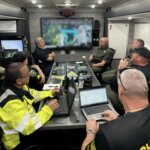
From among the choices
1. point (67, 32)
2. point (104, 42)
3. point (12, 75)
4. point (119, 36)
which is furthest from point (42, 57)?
point (119, 36)

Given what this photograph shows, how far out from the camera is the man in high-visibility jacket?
4.96ft

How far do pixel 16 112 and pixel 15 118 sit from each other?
0.05 m

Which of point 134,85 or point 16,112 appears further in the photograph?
point 16,112

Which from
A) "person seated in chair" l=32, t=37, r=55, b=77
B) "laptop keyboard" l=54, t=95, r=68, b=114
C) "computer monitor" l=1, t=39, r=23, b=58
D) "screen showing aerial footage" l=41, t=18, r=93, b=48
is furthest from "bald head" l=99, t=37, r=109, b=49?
"laptop keyboard" l=54, t=95, r=68, b=114

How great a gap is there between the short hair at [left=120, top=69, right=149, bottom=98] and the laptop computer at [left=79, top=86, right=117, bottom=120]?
0.69 meters

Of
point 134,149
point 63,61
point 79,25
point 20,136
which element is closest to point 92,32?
point 79,25

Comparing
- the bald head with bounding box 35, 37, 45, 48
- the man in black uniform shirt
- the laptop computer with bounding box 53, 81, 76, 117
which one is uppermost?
the bald head with bounding box 35, 37, 45, 48

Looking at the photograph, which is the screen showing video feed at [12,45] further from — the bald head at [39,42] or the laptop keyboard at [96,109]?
the laptop keyboard at [96,109]

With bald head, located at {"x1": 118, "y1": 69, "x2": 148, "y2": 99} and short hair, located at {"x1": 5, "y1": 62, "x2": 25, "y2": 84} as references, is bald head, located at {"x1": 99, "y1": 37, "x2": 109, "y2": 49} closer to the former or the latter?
short hair, located at {"x1": 5, "y1": 62, "x2": 25, "y2": 84}

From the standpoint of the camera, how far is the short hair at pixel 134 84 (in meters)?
1.19

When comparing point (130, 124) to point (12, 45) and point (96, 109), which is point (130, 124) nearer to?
point (96, 109)

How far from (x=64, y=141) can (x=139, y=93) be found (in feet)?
4.39

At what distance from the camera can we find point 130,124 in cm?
107

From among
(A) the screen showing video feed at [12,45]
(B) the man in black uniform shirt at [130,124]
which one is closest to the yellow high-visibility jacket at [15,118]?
(B) the man in black uniform shirt at [130,124]
